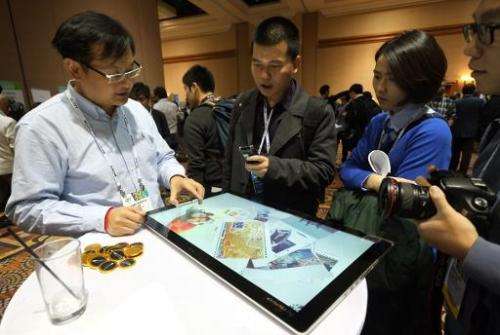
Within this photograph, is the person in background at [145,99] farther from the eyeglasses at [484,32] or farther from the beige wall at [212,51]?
the beige wall at [212,51]

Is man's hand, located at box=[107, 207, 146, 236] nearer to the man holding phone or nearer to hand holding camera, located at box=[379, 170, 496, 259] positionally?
the man holding phone

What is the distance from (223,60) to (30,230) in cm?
1091

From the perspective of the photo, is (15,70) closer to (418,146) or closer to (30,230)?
(30,230)

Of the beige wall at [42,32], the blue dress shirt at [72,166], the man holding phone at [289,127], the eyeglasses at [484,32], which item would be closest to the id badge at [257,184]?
the man holding phone at [289,127]

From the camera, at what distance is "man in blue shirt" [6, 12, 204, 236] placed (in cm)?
102

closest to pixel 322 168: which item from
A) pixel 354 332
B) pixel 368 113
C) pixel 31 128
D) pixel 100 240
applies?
pixel 354 332

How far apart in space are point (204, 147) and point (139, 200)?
1176 mm

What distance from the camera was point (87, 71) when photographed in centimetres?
113

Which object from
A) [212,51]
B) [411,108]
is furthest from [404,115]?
[212,51]

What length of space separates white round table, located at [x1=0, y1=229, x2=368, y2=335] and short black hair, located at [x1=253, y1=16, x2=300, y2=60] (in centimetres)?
112

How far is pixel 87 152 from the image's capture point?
116 centimetres

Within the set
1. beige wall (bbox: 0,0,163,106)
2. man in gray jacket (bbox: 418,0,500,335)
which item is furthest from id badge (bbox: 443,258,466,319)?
beige wall (bbox: 0,0,163,106)

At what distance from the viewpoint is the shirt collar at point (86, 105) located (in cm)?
119

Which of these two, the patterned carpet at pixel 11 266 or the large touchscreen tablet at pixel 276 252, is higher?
the large touchscreen tablet at pixel 276 252
